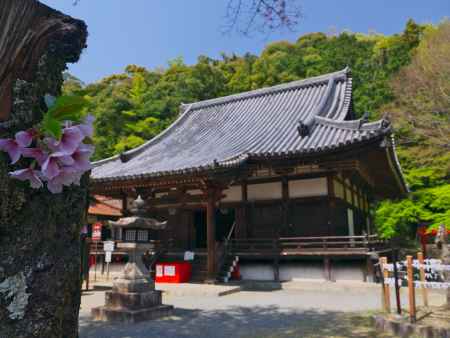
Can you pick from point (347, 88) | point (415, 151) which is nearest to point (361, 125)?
point (347, 88)

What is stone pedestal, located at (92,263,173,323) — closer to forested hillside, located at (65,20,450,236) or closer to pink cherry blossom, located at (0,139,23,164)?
pink cherry blossom, located at (0,139,23,164)

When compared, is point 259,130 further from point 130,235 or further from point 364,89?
point 364,89

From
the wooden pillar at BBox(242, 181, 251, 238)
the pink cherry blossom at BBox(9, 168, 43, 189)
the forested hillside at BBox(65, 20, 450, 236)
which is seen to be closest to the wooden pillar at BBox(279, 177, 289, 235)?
the wooden pillar at BBox(242, 181, 251, 238)

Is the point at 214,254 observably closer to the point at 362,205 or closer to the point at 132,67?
the point at 362,205

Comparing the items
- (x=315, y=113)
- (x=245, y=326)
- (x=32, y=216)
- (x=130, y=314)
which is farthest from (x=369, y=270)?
(x=32, y=216)

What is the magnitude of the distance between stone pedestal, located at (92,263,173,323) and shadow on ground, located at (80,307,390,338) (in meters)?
0.25

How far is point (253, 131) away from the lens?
614 inches

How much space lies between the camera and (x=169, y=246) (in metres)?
14.7

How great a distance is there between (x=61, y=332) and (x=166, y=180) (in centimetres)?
1111

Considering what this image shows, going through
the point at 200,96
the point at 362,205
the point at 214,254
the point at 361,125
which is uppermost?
the point at 200,96

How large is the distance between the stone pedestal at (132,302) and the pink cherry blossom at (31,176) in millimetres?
6678

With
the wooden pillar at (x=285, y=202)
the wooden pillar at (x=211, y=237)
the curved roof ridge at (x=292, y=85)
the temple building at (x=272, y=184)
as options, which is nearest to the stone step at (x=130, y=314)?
the temple building at (x=272, y=184)

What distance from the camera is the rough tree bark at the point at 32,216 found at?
1241 mm

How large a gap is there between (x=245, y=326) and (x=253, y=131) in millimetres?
9926
